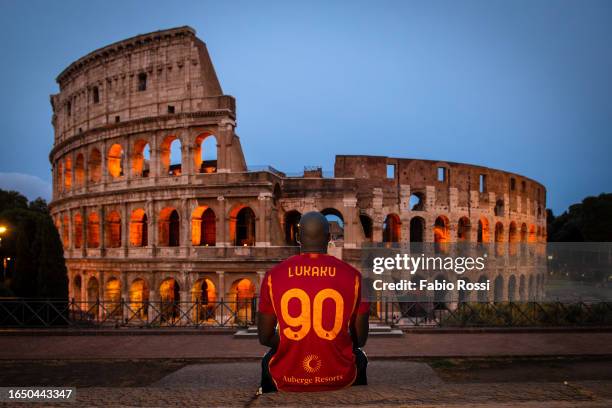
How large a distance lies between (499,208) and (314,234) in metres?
33.3

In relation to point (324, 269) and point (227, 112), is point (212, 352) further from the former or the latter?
point (227, 112)

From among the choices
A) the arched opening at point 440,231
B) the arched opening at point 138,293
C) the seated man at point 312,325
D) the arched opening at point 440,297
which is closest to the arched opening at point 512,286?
the arched opening at point 440,231

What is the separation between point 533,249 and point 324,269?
37518mm

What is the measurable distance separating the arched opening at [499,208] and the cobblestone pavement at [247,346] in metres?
22.9

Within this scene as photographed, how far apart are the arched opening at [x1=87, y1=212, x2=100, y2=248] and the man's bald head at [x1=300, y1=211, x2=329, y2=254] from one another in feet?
90.2

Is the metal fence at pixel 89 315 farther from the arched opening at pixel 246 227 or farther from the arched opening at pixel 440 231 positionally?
the arched opening at pixel 440 231

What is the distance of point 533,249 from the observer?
3556 centimetres

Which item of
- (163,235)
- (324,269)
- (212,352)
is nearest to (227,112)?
(163,235)

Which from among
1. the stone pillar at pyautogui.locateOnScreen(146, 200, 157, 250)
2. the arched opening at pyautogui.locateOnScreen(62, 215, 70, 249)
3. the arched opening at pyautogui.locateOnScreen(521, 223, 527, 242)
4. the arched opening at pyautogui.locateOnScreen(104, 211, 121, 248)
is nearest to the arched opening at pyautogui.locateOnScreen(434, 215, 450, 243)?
the arched opening at pyautogui.locateOnScreen(521, 223, 527, 242)

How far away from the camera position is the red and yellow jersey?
3.06 metres

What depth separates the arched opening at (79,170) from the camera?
29.3m

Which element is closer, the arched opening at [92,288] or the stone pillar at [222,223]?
the stone pillar at [222,223]

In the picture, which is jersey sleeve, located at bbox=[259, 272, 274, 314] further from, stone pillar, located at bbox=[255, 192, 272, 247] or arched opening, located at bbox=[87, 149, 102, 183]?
arched opening, located at bbox=[87, 149, 102, 183]

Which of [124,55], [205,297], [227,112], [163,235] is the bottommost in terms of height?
[205,297]
